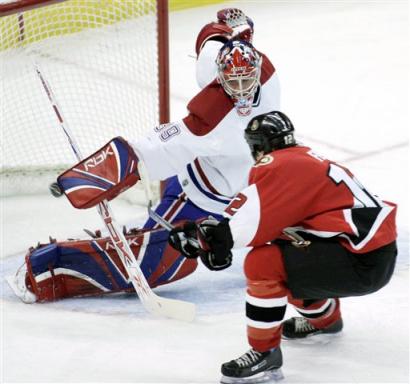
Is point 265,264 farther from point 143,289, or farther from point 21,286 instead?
point 21,286

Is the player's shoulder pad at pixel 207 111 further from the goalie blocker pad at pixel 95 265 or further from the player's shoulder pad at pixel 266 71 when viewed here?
the goalie blocker pad at pixel 95 265

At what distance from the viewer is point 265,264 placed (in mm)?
2566

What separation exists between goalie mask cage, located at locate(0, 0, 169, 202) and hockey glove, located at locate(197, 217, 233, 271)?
1.36 metres

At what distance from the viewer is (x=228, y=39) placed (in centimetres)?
339

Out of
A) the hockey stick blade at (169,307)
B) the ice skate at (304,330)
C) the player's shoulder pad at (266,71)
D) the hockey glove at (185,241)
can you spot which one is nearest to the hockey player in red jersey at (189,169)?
the player's shoulder pad at (266,71)

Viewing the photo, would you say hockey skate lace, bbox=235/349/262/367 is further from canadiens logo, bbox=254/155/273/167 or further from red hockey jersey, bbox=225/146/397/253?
canadiens logo, bbox=254/155/273/167

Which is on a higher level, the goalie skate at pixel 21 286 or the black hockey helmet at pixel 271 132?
the black hockey helmet at pixel 271 132

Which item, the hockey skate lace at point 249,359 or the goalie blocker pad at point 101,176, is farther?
the goalie blocker pad at point 101,176

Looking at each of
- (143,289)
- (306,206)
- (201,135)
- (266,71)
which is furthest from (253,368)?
(266,71)

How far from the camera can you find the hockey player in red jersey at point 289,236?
250cm

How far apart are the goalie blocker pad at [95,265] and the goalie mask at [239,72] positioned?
484mm

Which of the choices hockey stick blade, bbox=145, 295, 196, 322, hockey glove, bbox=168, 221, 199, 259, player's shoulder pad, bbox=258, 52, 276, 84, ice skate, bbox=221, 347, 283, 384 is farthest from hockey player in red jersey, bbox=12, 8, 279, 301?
ice skate, bbox=221, 347, 283, 384

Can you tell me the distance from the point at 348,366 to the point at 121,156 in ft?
2.68

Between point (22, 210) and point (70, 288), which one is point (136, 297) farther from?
point (22, 210)
